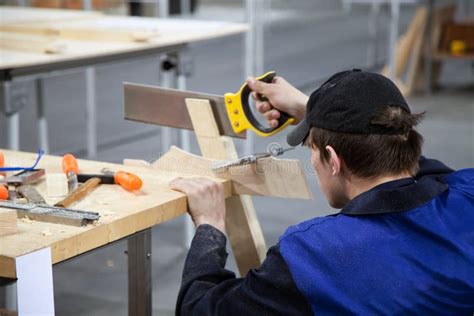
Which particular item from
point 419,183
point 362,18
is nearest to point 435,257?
point 419,183

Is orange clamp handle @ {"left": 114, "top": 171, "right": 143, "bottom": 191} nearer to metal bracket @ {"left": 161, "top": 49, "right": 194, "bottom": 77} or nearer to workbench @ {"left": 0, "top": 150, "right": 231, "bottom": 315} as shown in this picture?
workbench @ {"left": 0, "top": 150, "right": 231, "bottom": 315}

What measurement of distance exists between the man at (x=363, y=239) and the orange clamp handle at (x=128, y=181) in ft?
1.02

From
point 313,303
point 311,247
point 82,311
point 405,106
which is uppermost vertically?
Answer: point 405,106

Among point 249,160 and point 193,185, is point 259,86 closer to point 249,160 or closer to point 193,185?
point 249,160

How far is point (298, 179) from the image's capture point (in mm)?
2162

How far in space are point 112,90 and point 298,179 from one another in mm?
6133

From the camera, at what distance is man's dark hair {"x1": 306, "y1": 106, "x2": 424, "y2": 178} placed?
1.68m

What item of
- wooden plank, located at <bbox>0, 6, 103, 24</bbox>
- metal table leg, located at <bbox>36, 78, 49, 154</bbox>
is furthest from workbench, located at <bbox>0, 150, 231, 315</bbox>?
wooden plank, located at <bbox>0, 6, 103, 24</bbox>

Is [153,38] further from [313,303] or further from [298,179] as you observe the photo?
[313,303]

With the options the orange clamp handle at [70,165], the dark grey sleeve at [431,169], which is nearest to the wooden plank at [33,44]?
the orange clamp handle at [70,165]

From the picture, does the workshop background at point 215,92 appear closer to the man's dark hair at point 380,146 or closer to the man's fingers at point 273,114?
the man's fingers at point 273,114

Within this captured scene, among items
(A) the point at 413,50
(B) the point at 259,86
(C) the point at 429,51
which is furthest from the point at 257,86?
(A) the point at 413,50

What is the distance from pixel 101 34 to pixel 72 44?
0.25 m

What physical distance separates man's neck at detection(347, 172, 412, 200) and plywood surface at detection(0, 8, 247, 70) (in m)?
2.07
